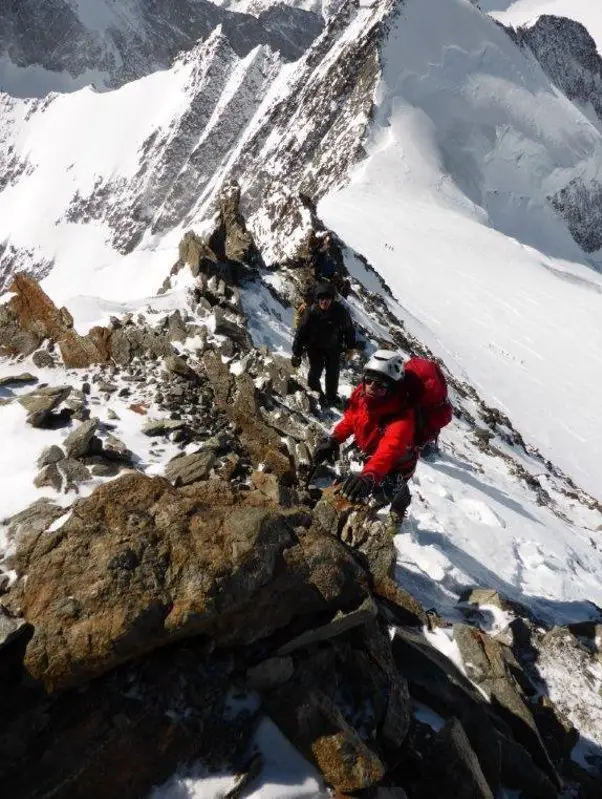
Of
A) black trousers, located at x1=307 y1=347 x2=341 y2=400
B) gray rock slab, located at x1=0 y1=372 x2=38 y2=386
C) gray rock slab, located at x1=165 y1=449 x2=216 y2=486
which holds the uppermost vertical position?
black trousers, located at x1=307 y1=347 x2=341 y2=400

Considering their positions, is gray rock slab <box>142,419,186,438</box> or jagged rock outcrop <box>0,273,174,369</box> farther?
jagged rock outcrop <box>0,273,174,369</box>

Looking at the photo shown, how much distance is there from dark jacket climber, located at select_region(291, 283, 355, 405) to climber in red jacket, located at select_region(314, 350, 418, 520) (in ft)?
10.7

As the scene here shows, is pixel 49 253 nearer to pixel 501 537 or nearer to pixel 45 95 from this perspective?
pixel 45 95

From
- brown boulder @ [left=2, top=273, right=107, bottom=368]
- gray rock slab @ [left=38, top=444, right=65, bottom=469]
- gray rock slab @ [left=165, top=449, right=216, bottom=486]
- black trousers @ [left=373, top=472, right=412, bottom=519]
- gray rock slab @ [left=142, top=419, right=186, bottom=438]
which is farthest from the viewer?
brown boulder @ [left=2, top=273, right=107, bottom=368]

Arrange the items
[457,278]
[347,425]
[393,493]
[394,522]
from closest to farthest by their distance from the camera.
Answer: [347,425]
[393,493]
[394,522]
[457,278]

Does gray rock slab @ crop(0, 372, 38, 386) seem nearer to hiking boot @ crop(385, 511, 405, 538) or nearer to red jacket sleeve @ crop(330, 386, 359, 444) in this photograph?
red jacket sleeve @ crop(330, 386, 359, 444)

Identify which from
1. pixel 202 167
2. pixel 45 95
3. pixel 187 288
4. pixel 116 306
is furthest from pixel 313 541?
pixel 45 95

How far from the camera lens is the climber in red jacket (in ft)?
16.9

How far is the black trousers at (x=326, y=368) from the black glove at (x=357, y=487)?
4362 mm

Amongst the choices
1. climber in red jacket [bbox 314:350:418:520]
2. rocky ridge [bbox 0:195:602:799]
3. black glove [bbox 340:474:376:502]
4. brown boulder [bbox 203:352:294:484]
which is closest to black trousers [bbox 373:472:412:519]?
climber in red jacket [bbox 314:350:418:520]

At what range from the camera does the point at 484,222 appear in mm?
56031

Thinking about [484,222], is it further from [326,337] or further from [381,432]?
[381,432]

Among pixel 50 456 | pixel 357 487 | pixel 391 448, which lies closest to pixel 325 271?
pixel 391 448

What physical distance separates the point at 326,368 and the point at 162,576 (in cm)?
616
